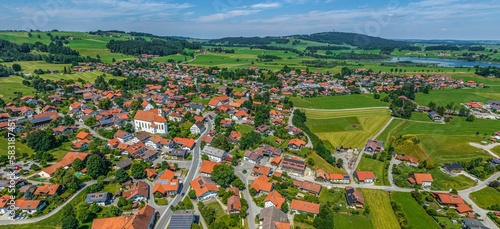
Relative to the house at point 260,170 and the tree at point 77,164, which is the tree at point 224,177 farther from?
the tree at point 77,164

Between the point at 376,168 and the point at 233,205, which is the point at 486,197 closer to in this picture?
the point at 376,168

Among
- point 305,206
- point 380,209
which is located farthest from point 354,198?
point 305,206

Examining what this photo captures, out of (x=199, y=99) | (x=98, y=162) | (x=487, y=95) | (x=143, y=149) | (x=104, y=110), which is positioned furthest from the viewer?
(x=487, y=95)

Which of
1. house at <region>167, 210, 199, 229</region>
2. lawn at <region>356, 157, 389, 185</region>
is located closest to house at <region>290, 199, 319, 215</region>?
house at <region>167, 210, 199, 229</region>

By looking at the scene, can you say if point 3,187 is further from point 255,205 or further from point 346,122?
point 346,122

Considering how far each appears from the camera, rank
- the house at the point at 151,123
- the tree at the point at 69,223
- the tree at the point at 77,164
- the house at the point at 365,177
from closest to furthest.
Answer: the tree at the point at 69,223 → the tree at the point at 77,164 → the house at the point at 365,177 → the house at the point at 151,123

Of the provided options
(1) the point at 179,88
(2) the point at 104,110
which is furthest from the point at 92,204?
(1) the point at 179,88

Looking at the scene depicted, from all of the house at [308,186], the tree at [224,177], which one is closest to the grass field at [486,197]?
the house at [308,186]
